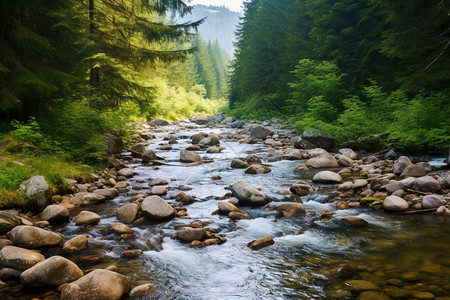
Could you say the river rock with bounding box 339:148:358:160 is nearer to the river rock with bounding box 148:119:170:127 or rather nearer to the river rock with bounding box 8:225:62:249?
the river rock with bounding box 8:225:62:249

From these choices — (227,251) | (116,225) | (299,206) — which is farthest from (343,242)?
(116,225)

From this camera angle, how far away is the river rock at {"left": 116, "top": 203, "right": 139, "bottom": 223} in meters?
4.81

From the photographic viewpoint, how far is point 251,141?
1485 cm

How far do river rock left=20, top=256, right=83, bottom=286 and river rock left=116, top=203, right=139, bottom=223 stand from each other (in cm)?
185

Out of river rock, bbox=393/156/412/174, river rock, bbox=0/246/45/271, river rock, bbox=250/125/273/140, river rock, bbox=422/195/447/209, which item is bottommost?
river rock, bbox=0/246/45/271

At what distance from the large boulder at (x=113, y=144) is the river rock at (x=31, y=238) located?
17.2 feet

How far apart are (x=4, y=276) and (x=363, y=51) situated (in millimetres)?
15889

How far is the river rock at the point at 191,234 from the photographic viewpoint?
13.5 ft

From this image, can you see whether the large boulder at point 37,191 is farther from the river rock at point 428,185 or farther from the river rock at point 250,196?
the river rock at point 428,185

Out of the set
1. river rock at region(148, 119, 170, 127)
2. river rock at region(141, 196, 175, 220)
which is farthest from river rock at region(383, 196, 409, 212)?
river rock at region(148, 119, 170, 127)

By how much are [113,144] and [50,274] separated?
23.3 feet

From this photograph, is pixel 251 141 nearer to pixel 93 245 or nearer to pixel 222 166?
pixel 222 166

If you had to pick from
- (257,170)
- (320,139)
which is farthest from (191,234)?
(320,139)

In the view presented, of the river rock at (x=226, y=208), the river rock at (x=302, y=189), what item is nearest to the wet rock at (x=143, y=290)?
the river rock at (x=226, y=208)
